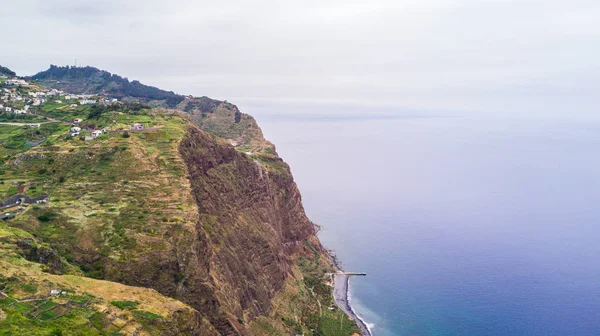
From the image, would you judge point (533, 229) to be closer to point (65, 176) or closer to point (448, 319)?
point (448, 319)

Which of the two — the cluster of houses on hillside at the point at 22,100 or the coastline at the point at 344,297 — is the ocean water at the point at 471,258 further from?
the cluster of houses on hillside at the point at 22,100

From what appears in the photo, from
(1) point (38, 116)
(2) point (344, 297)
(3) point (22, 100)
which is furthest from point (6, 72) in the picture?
(2) point (344, 297)

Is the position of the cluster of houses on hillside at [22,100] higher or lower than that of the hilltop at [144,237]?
higher

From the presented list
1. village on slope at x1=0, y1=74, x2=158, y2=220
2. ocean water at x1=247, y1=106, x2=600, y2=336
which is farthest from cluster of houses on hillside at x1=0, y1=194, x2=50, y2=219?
ocean water at x1=247, y1=106, x2=600, y2=336

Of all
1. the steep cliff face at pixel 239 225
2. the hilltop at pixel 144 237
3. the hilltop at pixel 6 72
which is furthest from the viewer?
the hilltop at pixel 6 72

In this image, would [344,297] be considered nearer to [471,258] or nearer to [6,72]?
[471,258]

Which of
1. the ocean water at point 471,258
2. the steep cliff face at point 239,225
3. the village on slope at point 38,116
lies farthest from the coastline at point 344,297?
the village on slope at point 38,116
